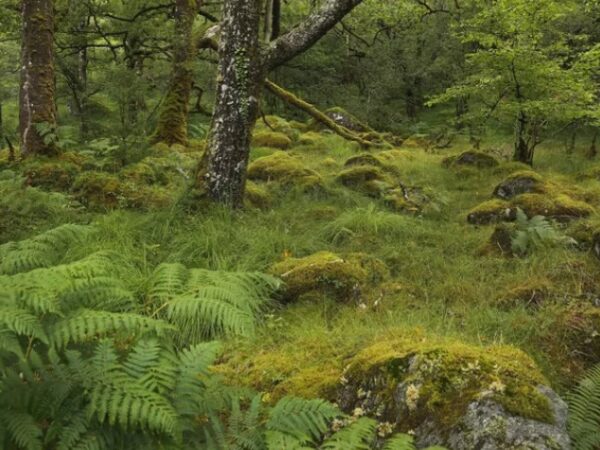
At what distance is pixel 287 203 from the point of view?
300 inches

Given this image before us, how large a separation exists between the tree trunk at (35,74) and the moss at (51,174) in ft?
1.27

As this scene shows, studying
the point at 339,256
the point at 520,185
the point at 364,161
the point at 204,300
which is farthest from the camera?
the point at 364,161

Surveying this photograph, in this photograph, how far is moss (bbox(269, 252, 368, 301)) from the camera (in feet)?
15.6

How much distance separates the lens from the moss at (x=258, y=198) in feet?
23.8

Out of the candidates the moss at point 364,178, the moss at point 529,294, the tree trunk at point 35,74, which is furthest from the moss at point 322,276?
the tree trunk at point 35,74

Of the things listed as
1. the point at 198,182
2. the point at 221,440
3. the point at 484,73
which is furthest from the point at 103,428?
the point at 484,73

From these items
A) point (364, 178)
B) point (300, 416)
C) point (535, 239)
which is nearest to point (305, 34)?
point (364, 178)

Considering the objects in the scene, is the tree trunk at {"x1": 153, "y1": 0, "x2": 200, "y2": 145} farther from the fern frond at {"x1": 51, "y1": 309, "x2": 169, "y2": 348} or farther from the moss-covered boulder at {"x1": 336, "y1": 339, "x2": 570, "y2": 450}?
the moss-covered boulder at {"x1": 336, "y1": 339, "x2": 570, "y2": 450}

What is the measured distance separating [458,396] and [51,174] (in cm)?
642

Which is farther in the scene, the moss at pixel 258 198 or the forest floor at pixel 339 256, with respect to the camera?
the moss at pixel 258 198

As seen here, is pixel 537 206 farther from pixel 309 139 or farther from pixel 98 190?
pixel 309 139

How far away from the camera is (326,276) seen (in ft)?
15.9

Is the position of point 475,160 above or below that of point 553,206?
above

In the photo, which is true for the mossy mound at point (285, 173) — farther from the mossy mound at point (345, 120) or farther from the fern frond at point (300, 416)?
the mossy mound at point (345, 120)
